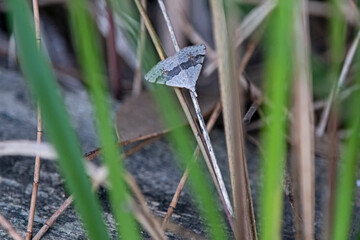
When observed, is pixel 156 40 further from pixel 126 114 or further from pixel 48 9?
pixel 48 9

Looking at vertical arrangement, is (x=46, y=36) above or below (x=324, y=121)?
above

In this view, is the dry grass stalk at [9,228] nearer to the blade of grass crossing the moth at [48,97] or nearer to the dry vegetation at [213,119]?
the dry vegetation at [213,119]

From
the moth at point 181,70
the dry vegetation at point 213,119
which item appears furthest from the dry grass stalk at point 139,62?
the moth at point 181,70

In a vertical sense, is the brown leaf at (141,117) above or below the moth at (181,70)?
below

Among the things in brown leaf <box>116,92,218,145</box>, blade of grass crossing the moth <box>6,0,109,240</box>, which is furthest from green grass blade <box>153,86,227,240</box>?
brown leaf <box>116,92,218,145</box>

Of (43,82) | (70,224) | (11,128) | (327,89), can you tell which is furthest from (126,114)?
(43,82)

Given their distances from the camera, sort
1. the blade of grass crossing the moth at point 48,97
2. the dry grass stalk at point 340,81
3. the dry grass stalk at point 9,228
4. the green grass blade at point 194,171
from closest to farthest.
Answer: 1. the blade of grass crossing the moth at point 48,97
2. the green grass blade at point 194,171
3. the dry grass stalk at point 9,228
4. the dry grass stalk at point 340,81
